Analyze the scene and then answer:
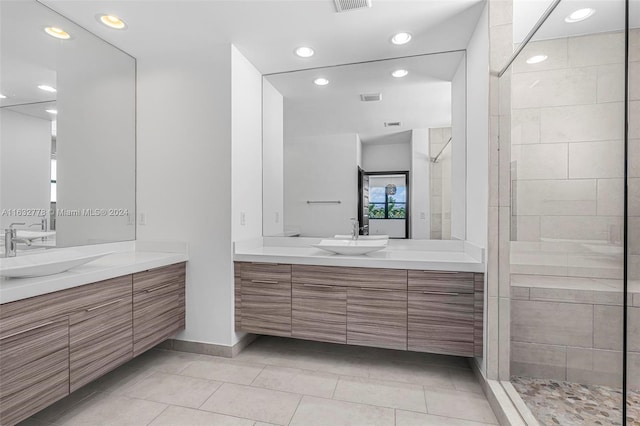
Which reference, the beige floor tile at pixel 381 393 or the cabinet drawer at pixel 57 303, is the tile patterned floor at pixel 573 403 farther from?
the cabinet drawer at pixel 57 303

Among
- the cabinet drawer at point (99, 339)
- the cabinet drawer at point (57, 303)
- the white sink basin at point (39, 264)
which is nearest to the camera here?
the cabinet drawer at point (57, 303)

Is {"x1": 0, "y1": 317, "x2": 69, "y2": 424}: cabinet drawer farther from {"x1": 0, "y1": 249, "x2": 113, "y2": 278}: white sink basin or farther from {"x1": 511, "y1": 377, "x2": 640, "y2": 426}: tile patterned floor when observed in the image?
{"x1": 511, "y1": 377, "x2": 640, "y2": 426}: tile patterned floor

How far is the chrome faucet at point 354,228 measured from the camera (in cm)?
282

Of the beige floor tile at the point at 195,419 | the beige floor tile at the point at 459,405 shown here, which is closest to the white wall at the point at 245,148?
the beige floor tile at the point at 195,419

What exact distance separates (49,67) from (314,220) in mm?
2263

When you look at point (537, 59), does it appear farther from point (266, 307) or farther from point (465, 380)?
point (266, 307)

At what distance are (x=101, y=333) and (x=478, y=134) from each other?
277 centimetres

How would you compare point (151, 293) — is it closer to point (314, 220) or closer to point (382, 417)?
point (314, 220)

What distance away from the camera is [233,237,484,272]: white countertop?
2.15m

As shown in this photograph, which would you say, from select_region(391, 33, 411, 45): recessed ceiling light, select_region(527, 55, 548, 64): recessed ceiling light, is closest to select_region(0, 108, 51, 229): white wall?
select_region(391, 33, 411, 45): recessed ceiling light

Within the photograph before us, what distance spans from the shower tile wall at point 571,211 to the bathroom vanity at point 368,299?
1.08 ft

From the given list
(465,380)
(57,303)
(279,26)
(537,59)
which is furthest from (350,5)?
(465,380)

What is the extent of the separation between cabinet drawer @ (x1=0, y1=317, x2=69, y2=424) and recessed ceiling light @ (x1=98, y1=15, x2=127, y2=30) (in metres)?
2.01

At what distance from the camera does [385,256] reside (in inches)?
95.3
